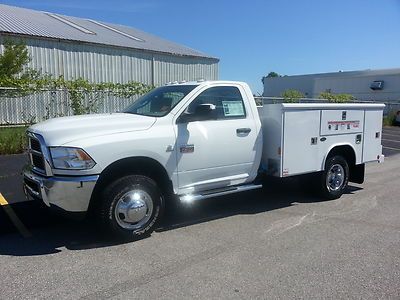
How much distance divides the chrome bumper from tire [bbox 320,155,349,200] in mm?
4298

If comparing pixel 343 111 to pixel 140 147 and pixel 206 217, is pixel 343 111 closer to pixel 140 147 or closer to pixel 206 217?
pixel 206 217

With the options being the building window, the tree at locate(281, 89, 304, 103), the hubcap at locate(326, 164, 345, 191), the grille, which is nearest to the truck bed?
the hubcap at locate(326, 164, 345, 191)

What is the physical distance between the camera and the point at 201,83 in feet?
19.6

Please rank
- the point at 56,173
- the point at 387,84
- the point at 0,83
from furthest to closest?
the point at 387,84
the point at 0,83
the point at 56,173

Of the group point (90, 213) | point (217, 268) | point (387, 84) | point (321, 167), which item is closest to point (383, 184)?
point (321, 167)

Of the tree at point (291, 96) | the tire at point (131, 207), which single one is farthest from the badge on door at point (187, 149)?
the tree at point (291, 96)

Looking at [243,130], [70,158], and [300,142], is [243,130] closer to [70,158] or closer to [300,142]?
[300,142]

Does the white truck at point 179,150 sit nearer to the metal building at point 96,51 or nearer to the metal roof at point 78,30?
the metal building at point 96,51

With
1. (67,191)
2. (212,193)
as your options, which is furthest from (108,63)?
(67,191)

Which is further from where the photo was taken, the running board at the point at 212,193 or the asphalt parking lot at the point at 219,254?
the running board at the point at 212,193

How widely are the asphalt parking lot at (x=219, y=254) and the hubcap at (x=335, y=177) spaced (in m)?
0.43

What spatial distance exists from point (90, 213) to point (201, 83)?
2.49 metres

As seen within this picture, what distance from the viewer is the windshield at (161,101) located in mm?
5678

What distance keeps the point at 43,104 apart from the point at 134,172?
43.7 feet
